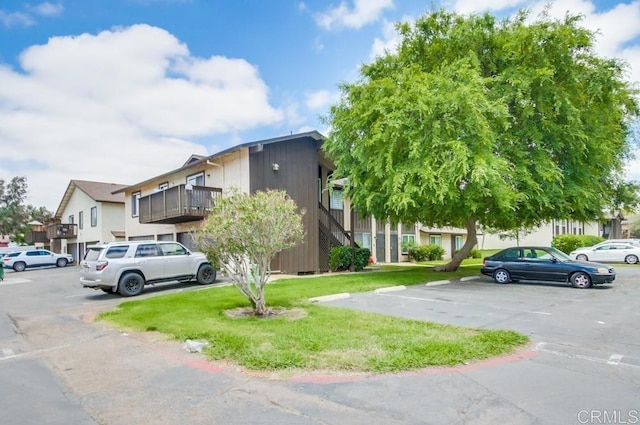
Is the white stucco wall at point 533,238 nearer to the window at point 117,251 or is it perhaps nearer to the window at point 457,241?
the window at point 457,241

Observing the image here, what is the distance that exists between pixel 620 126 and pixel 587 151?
3164 millimetres

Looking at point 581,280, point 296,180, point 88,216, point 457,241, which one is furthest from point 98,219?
point 581,280

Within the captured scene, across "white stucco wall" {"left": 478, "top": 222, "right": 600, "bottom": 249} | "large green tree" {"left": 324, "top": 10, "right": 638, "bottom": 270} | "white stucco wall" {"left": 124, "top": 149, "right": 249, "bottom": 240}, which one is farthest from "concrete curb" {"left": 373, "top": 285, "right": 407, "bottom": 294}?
"white stucco wall" {"left": 478, "top": 222, "right": 600, "bottom": 249}

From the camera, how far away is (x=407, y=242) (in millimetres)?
32719

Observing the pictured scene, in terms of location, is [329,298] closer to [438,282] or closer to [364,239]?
[438,282]

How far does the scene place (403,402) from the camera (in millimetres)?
4324

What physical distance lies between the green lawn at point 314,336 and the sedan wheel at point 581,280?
8.46 metres

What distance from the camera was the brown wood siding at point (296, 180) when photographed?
1850cm

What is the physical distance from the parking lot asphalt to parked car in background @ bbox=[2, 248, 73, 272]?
26657 millimetres

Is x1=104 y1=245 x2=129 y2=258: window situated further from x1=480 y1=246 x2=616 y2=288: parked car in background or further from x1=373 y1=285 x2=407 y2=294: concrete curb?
x1=480 y1=246 x2=616 y2=288: parked car in background

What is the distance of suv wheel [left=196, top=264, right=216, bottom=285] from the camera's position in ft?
50.8

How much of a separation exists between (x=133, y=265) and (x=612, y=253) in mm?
27122

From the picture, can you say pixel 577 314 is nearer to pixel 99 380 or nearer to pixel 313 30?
pixel 99 380

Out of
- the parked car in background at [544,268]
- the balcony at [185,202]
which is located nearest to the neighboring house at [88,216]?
the balcony at [185,202]
